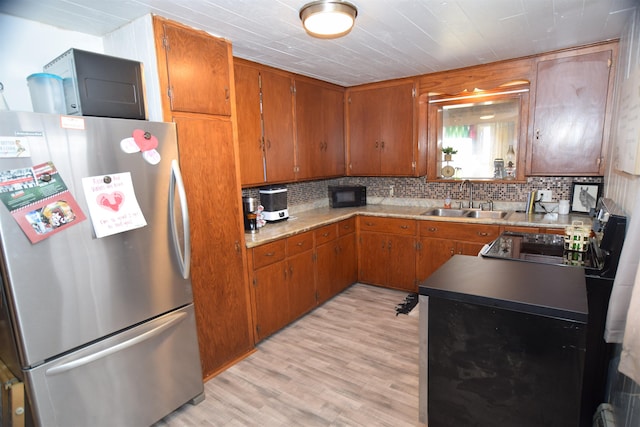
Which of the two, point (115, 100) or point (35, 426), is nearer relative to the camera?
point (35, 426)

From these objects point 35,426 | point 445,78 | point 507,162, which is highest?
point 445,78

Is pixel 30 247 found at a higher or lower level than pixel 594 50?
lower

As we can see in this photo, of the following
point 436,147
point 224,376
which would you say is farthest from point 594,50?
point 224,376

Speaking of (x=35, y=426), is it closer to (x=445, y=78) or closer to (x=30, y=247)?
(x=30, y=247)

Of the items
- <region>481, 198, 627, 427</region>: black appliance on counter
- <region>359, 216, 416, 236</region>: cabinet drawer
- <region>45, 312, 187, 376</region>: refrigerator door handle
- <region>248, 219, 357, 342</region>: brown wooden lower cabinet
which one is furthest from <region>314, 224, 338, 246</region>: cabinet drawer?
<region>481, 198, 627, 427</region>: black appliance on counter

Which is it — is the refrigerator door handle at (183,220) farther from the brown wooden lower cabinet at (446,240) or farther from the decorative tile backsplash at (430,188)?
the brown wooden lower cabinet at (446,240)

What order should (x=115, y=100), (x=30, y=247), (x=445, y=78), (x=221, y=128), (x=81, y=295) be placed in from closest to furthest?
(x=30, y=247) < (x=81, y=295) < (x=115, y=100) < (x=221, y=128) < (x=445, y=78)

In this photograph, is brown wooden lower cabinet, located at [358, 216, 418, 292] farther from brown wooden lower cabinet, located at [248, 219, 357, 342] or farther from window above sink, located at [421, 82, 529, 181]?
window above sink, located at [421, 82, 529, 181]

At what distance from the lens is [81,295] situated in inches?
61.2

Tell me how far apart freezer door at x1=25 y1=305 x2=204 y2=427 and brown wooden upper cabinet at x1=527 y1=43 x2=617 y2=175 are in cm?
319

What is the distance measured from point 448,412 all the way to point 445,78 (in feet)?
9.98

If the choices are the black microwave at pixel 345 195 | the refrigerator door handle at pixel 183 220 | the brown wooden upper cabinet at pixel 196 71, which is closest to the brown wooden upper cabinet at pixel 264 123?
the brown wooden upper cabinet at pixel 196 71

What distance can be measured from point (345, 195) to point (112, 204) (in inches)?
110

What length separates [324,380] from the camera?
231cm
